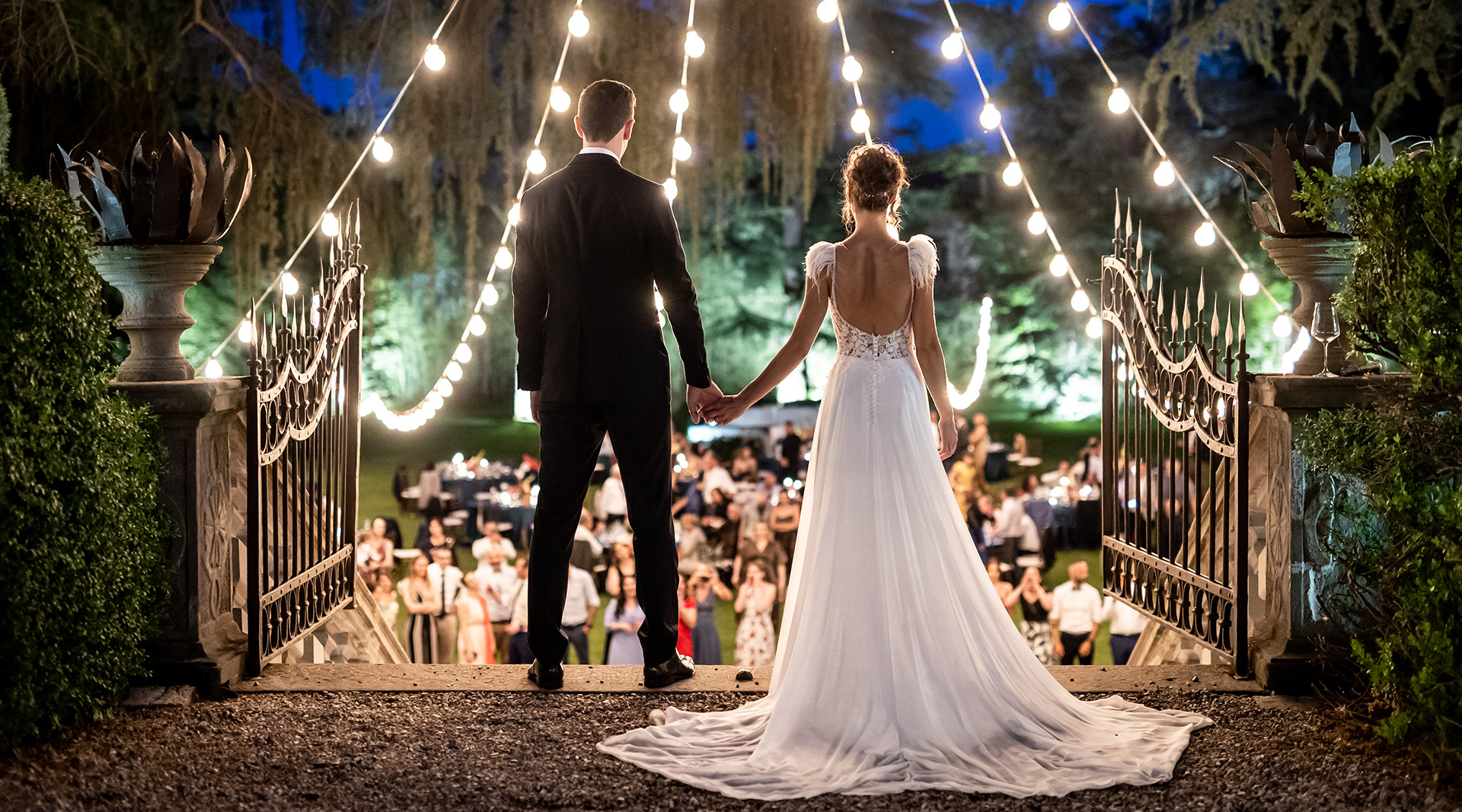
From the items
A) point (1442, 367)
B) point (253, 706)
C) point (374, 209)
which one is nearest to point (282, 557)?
point (253, 706)

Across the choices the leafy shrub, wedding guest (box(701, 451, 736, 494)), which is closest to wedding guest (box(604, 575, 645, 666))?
wedding guest (box(701, 451, 736, 494))

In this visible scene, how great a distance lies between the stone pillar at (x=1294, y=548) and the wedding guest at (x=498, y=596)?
195 inches

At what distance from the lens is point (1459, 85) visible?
1005cm

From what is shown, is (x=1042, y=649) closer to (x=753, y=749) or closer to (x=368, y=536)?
(x=368, y=536)

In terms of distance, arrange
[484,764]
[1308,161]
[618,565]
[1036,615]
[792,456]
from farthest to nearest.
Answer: [792,456], [1036,615], [618,565], [1308,161], [484,764]

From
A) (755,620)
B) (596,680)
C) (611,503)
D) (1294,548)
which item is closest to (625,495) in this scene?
(596,680)

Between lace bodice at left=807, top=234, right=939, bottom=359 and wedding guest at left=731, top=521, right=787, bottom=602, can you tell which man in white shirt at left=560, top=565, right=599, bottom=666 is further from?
lace bodice at left=807, top=234, right=939, bottom=359

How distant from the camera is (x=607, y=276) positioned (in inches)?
126

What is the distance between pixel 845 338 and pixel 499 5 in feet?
24.6

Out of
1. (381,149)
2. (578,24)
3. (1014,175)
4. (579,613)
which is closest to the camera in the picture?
(578,24)

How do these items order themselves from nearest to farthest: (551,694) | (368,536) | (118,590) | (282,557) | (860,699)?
(860,699) < (118,590) < (551,694) < (282,557) < (368,536)

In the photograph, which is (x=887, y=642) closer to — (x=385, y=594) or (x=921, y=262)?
(x=921, y=262)

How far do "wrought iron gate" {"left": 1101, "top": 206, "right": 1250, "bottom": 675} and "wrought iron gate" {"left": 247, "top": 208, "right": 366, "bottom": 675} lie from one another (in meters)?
2.67

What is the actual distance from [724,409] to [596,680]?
86cm
